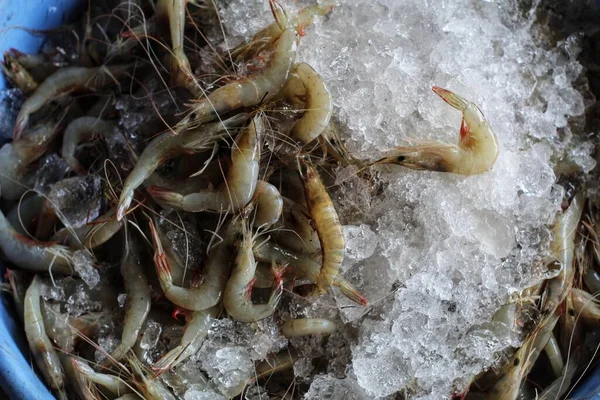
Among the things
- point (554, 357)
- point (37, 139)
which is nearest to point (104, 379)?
point (37, 139)

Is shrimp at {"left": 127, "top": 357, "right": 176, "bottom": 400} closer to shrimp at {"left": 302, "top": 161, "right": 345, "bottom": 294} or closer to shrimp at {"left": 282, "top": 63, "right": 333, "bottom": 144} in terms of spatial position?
shrimp at {"left": 302, "top": 161, "right": 345, "bottom": 294}

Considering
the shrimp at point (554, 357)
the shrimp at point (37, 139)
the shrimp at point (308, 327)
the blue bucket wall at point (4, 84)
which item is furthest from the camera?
the shrimp at point (37, 139)

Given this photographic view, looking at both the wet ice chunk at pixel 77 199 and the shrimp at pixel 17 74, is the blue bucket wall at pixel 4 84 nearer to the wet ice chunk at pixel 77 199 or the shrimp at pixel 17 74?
the shrimp at pixel 17 74

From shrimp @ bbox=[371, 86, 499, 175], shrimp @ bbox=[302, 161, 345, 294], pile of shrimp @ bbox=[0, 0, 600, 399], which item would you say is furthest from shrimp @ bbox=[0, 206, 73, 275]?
shrimp @ bbox=[371, 86, 499, 175]

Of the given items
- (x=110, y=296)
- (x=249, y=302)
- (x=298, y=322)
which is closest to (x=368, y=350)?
(x=298, y=322)

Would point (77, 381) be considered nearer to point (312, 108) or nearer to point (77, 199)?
point (77, 199)

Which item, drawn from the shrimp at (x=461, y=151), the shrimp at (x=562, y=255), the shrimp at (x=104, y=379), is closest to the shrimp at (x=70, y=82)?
the shrimp at (x=104, y=379)
